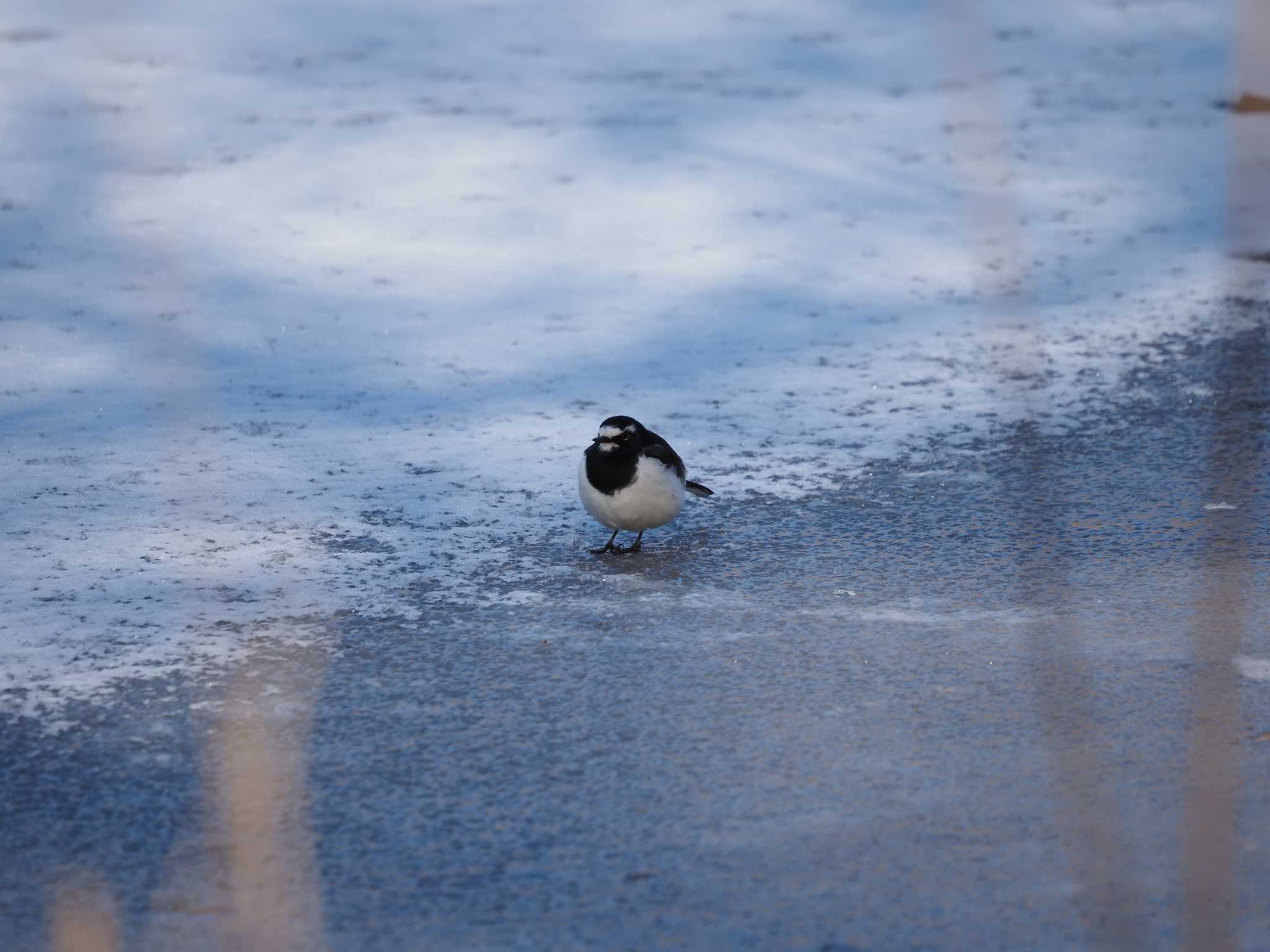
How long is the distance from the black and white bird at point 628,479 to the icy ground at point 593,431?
17 cm

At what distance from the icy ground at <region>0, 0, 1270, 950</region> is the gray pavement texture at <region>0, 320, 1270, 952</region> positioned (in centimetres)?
2

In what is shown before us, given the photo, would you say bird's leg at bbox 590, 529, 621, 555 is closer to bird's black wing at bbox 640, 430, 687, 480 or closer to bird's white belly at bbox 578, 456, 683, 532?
bird's white belly at bbox 578, 456, 683, 532

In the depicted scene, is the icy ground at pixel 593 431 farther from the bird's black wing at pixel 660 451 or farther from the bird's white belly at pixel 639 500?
the bird's black wing at pixel 660 451

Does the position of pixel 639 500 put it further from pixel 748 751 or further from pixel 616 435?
pixel 748 751

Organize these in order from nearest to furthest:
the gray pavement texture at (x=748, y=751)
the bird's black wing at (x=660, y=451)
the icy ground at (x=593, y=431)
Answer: the gray pavement texture at (x=748, y=751) → the icy ground at (x=593, y=431) → the bird's black wing at (x=660, y=451)

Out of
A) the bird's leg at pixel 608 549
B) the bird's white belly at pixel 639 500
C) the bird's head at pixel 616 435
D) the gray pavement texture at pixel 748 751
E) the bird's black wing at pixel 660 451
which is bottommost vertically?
the gray pavement texture at pixel 748 751

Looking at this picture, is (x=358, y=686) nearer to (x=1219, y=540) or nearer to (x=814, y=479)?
(x=814, y=479)

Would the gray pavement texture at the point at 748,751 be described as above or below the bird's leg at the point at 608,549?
below

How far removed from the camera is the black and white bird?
17.2 ft

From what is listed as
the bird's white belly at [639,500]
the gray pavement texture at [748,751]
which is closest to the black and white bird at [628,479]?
the bird's white belly at [639,500]

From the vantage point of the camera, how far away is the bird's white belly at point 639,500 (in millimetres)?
5234

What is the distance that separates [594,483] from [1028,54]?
29.6 feet

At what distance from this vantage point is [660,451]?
17.7ft

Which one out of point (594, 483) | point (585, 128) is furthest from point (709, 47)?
point (594, 483)
